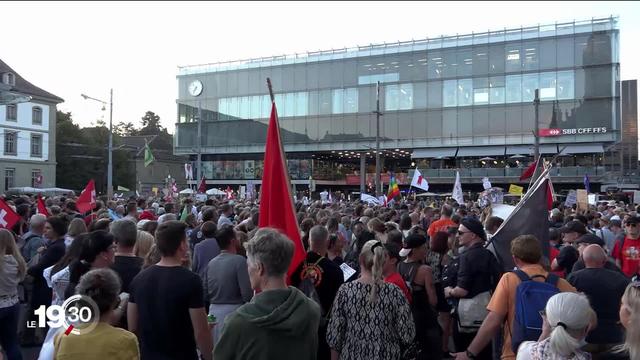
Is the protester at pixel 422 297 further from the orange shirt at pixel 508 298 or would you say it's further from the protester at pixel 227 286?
the protester at pixel 227 286

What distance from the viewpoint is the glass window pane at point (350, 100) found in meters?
A: 49.9

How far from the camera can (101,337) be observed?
10.3 feet

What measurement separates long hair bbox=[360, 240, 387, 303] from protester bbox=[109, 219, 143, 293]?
2.21 m

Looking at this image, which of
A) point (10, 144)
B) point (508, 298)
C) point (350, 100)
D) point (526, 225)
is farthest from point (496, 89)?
point (10, 144)

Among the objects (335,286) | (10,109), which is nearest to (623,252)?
(335,286)

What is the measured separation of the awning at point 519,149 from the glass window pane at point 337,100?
49.7 feet

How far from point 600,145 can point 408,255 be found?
4357 cm

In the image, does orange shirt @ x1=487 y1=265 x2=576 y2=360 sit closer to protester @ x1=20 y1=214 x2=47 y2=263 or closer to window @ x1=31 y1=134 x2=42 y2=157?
protester @ x1=20 y1=214 x2=47 y2=263

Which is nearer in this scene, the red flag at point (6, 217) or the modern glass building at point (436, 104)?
the red flag at point (6, 217)

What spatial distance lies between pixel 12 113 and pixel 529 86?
48.6m

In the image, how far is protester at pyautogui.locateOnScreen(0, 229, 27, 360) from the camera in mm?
5645

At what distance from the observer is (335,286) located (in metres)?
5.33

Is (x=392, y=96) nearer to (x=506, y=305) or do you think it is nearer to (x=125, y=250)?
(x=125, y=250)

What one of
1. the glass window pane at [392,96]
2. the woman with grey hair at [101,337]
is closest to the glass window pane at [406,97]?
the glass window pane at [392,96]
